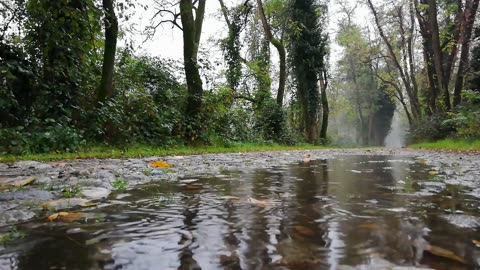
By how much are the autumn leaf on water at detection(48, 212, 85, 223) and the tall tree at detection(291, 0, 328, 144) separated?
71.4 feet

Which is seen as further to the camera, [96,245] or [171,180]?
[171,180]

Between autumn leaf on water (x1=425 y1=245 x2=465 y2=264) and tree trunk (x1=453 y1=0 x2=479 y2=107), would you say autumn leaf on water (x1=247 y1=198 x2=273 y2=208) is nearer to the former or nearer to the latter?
autumn leaf on water (x1=425 y1=245 x2=465 y2=264)

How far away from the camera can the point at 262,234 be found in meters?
1.90

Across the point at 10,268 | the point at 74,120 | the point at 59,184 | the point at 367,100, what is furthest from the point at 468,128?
the point at 367,100

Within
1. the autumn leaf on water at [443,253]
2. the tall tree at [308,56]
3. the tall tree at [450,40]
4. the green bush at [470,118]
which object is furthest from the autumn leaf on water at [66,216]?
the tall tree at [308,56]

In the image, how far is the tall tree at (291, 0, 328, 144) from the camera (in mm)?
23172

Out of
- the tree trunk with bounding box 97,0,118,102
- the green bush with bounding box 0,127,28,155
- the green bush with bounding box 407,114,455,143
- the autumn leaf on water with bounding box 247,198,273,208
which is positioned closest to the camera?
the autumn leaf on water with bounding box 247,198,273,208

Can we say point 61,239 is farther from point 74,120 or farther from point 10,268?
point 74,120

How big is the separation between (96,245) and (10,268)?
362mm

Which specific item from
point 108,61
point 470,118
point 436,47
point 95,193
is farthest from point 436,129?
point 95,193

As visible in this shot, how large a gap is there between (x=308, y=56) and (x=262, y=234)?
893 inches

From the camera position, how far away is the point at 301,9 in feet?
76.0

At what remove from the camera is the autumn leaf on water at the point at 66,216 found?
2.16 metres

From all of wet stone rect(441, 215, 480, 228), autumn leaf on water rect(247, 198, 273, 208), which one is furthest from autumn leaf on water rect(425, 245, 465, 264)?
autumn leaf on water rect(247, 198, 273, 208)
